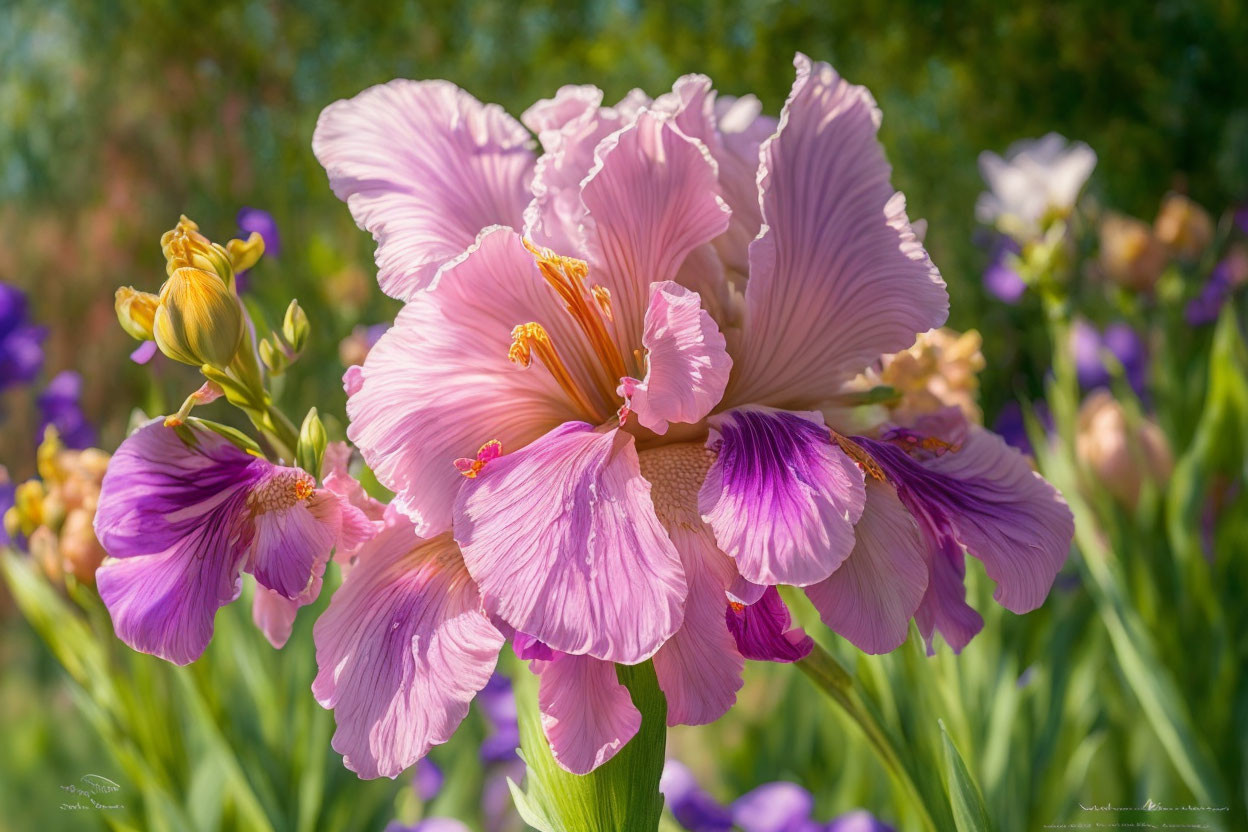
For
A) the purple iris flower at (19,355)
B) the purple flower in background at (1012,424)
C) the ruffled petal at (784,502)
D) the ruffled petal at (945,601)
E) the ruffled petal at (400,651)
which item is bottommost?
the purple flower in background at (1012,424)

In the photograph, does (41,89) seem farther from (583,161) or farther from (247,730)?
(583,161)

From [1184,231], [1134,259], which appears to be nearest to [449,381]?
[1134,259]

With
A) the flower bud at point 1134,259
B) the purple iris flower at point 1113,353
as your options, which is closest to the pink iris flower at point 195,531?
the flower bud at point 1134,259

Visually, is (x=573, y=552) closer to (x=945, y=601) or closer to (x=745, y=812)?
(x=945, y=601)

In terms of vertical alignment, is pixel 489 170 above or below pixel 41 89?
above

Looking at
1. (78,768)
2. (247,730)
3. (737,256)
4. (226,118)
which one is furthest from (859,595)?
(226,118)

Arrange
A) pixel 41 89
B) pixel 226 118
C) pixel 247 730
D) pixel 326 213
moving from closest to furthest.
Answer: pixel 247 730
pixel 326 213
pixel 41 89
pixel 226 118

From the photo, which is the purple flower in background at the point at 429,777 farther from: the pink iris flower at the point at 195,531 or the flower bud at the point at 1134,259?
the flower bud at the point at 1134,259
